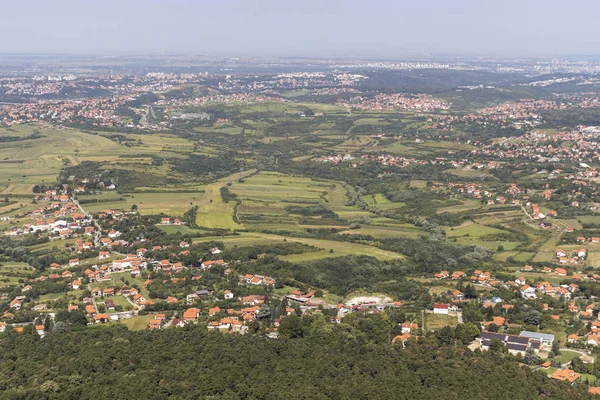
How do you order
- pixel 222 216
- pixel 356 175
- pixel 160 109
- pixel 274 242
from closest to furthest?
pixel 274 242 → pixel 222 216 → pixel 356 175 → pixel 160 109

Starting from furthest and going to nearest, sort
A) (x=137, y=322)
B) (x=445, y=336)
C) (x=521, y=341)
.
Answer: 1. (x=137, y=322)
2. (x=445, y=336)
3. (x=521, y=341)

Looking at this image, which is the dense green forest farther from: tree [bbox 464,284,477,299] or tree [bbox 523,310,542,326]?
tree [bbox 464,284,477,299]

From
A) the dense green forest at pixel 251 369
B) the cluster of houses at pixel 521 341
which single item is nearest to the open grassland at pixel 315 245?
the dense green forest at pixel 251 369

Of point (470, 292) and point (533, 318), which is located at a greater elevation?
point (533, 318)

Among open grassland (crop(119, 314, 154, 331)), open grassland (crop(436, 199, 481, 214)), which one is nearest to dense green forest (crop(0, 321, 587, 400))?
open grassland (crop(119, 314, 154, 331))

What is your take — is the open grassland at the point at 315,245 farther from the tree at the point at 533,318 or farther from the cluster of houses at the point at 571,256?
the tree at the point at 533,318

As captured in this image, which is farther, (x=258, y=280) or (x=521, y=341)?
(x=258, y=280)

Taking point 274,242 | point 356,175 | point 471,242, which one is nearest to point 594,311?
point 471,242

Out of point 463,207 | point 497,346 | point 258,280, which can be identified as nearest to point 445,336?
point 497,346

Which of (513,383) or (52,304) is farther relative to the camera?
(52,304)

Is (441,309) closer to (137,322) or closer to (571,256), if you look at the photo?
(571,256)

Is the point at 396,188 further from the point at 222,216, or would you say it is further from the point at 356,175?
the point at 222,216
